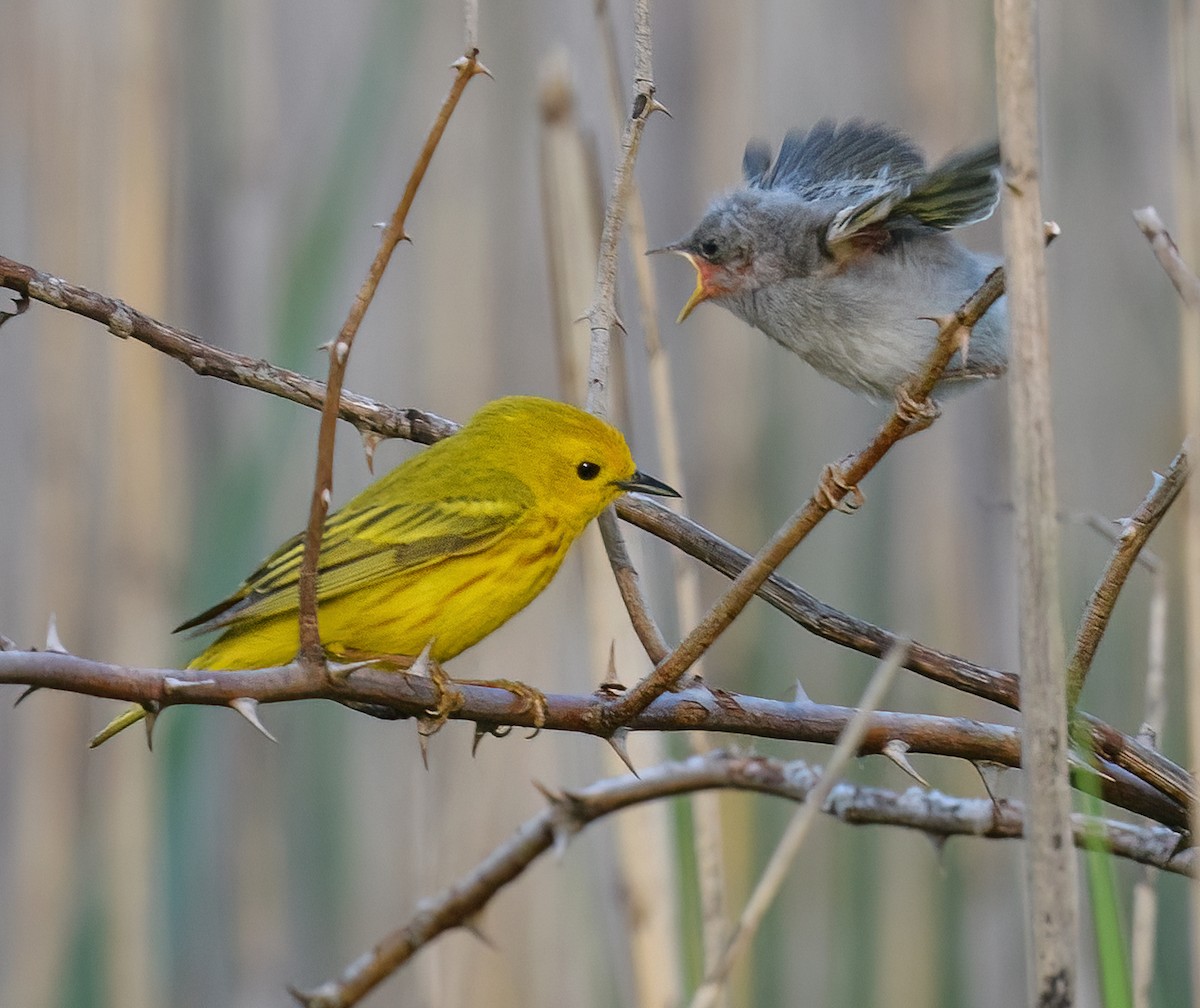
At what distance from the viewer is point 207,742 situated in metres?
3.11

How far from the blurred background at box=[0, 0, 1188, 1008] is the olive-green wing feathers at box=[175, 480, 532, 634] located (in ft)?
1.39

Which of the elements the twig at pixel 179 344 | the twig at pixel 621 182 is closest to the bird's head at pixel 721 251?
the twig at pixel 621 182

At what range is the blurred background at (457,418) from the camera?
2945 millimetres

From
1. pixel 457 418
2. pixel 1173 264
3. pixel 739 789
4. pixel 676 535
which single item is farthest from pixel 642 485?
pixel 457 418

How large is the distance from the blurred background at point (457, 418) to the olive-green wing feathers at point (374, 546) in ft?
1.39

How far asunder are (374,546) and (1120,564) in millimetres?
1134

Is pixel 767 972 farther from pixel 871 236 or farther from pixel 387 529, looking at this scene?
pixel 871 236

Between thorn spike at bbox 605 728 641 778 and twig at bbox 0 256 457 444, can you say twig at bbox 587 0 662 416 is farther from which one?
thorn spike at bbox 605 728 641 778

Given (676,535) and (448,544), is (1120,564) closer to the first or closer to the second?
(676,535)

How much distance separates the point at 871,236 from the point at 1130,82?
1.49 meters

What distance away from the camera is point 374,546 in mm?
2213

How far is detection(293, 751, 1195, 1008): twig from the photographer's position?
5.49 feet

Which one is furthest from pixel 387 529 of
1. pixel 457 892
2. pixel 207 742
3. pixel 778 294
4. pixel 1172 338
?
pixel 1172 338

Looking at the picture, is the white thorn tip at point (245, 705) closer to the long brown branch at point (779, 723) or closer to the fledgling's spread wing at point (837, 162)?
the long brown branch at point (779, 723)
